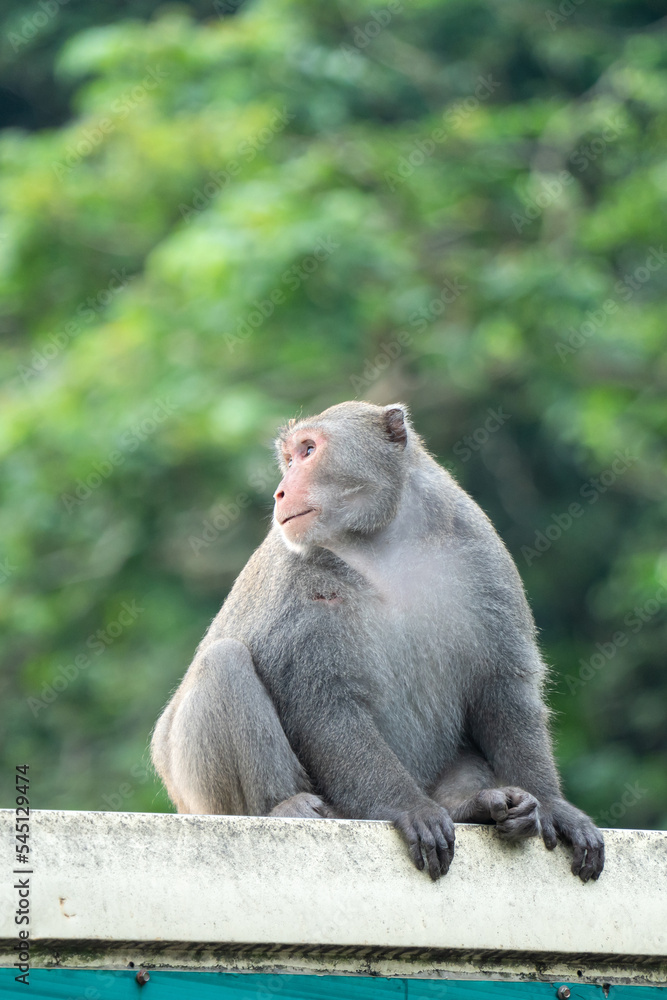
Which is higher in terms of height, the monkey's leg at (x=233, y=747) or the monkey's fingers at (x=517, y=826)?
the monkey's fingers at (x=517, y=826)

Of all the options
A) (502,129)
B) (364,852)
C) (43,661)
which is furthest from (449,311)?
(364,852)

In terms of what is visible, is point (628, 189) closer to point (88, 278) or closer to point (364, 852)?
point (88, 278)

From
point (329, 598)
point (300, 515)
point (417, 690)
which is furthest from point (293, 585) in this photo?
point (417, 690)

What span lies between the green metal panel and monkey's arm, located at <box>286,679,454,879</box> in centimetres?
51

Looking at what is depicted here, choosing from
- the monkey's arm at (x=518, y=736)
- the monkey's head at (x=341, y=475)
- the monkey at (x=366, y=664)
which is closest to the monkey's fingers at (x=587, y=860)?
the monkey at (x=366, y=664)

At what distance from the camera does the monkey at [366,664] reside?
13.9 ft

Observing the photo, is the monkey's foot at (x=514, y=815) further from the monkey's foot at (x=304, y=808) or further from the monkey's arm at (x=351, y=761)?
the monkey's foot at (x=304, y=808)

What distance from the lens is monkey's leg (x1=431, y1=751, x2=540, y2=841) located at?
3777 mm

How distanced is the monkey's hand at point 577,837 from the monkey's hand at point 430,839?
36cm

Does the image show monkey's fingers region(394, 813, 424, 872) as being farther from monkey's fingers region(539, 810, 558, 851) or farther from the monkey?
monkey's fingers region(539, 810, 558, 851)

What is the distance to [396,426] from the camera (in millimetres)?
4895

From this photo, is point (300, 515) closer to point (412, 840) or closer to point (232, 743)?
point (232, 743)

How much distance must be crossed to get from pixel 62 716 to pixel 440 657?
7.44m

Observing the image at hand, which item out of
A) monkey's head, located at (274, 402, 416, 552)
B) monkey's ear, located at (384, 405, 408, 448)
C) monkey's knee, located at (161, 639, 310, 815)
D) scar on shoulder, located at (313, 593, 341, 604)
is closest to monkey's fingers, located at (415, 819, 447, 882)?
monkey's knee, located at (161, 639, 310, 815)
